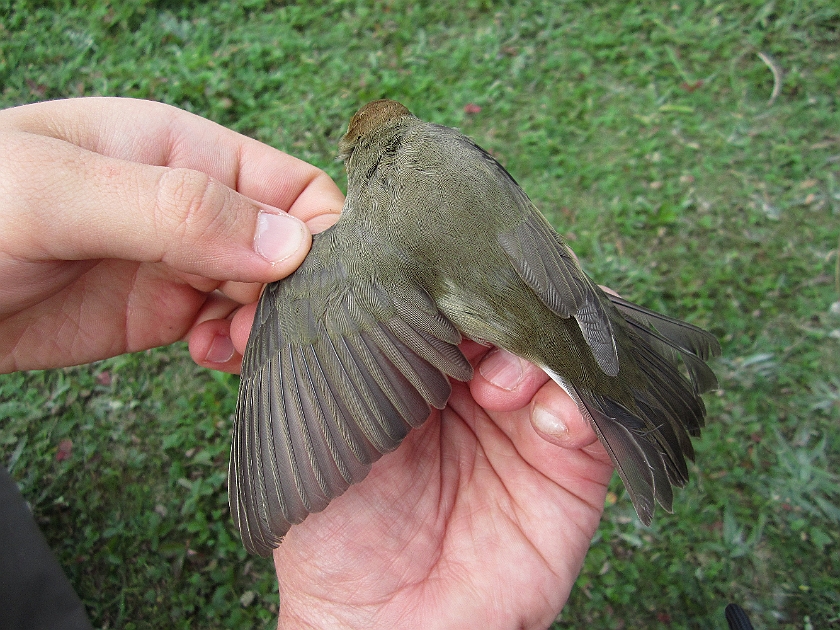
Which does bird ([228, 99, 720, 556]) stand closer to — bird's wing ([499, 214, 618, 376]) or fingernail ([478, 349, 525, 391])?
bird's wing ([499, 214, 618, 376])

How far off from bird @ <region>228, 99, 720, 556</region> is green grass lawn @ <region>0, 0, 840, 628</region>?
4.67 ft

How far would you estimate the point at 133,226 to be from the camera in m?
2.34

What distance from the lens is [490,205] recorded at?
2596mm

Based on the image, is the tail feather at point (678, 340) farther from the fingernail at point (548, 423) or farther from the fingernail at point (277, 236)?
the fingernail at point (277, 236)

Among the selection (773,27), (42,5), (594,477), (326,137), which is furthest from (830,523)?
(42,5)

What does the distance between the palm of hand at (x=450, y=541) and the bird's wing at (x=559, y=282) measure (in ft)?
1.12

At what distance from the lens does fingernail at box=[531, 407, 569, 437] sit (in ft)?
8.48

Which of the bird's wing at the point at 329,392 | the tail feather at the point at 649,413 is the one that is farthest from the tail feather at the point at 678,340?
the bird's wing at the point at 329,392

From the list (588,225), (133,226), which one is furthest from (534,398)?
(588,225)

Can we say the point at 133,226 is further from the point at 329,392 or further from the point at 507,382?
the point at 507,382

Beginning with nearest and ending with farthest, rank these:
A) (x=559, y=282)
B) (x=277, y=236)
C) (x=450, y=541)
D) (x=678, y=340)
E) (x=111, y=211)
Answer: (x=111, y=211) < (x=559, y=282) < (x=277, y=236) < (x=450, y=541) < (x=678, y=340)

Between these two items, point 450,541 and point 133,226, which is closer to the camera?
point 133,226

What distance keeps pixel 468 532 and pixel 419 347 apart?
90cm

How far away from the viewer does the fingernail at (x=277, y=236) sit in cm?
257
